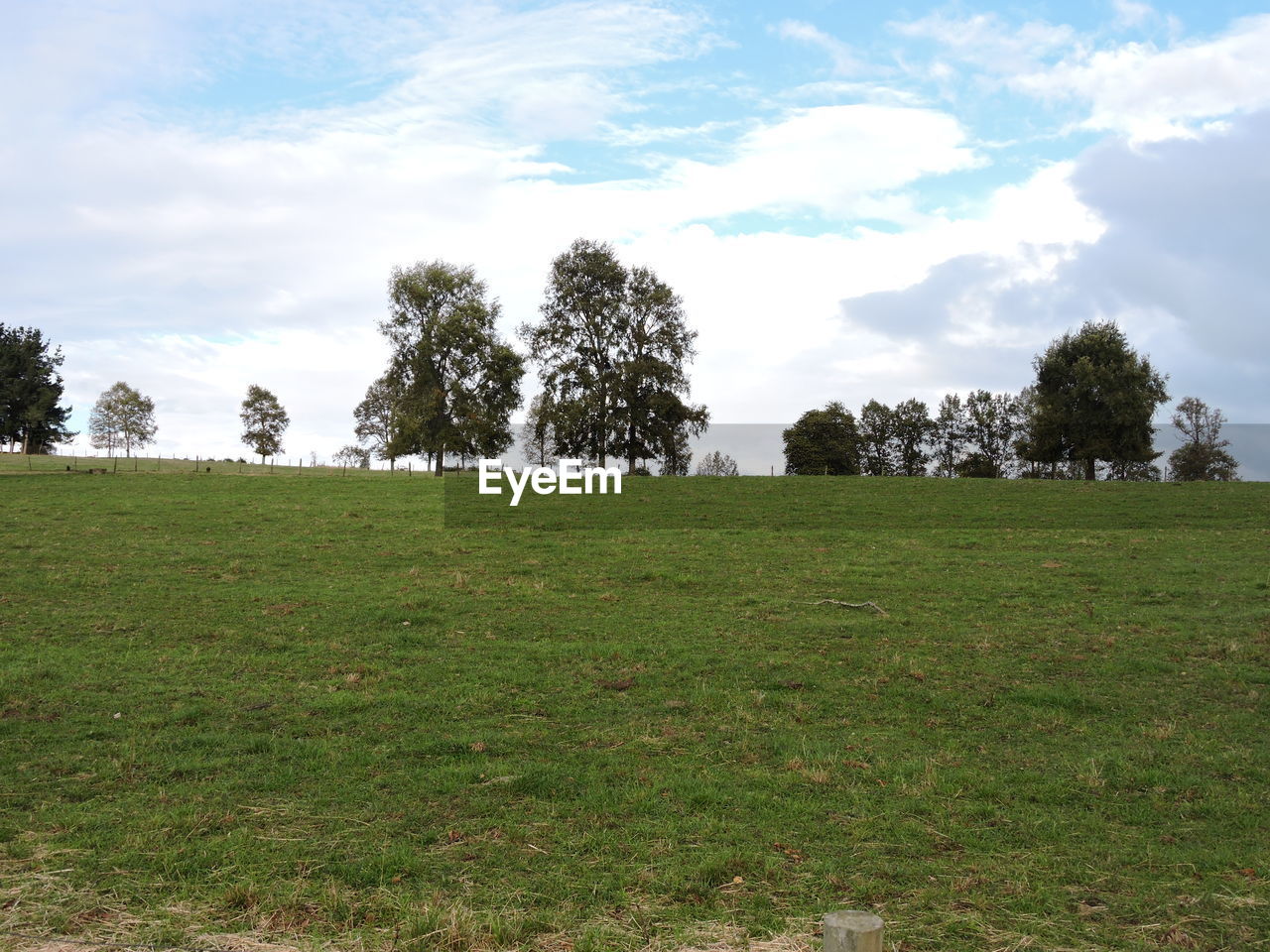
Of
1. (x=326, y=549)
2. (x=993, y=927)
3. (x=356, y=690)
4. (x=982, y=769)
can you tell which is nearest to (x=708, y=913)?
(x=993, y=927)

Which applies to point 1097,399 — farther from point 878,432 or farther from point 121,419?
point 121,419

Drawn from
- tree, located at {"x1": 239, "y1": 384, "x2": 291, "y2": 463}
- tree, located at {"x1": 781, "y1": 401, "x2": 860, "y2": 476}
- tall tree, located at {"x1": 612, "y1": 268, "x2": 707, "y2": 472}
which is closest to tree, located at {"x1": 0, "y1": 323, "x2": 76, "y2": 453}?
tree, located at {"x1": 239, "y1": 384, "x2": 291, "y2": 463}

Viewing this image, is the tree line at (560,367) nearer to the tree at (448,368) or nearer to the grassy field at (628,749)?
the tree at (448,368)

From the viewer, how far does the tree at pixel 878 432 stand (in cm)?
Answer: 10344

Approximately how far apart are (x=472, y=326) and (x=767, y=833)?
54215 millimetres

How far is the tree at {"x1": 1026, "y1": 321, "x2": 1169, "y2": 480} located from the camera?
57.9 meters

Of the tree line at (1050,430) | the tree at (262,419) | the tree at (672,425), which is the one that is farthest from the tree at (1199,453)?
the tree at (262,419)

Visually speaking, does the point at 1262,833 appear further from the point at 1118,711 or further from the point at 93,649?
the point at 93,649

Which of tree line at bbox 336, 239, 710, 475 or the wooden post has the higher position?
tree line at bbox 336, 239, 710, 475

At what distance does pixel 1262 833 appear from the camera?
23.6ft

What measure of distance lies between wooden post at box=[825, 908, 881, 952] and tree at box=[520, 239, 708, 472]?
53.6 metres

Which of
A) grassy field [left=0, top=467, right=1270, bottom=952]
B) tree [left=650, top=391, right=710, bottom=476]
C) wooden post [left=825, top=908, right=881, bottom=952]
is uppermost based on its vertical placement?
tree [left=650, top=391, right=710, bottom=476]

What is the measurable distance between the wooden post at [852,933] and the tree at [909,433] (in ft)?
341

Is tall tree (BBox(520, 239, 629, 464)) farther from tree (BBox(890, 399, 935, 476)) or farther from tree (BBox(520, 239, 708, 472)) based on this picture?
tree (BBox(890, 399, 935, 476))
